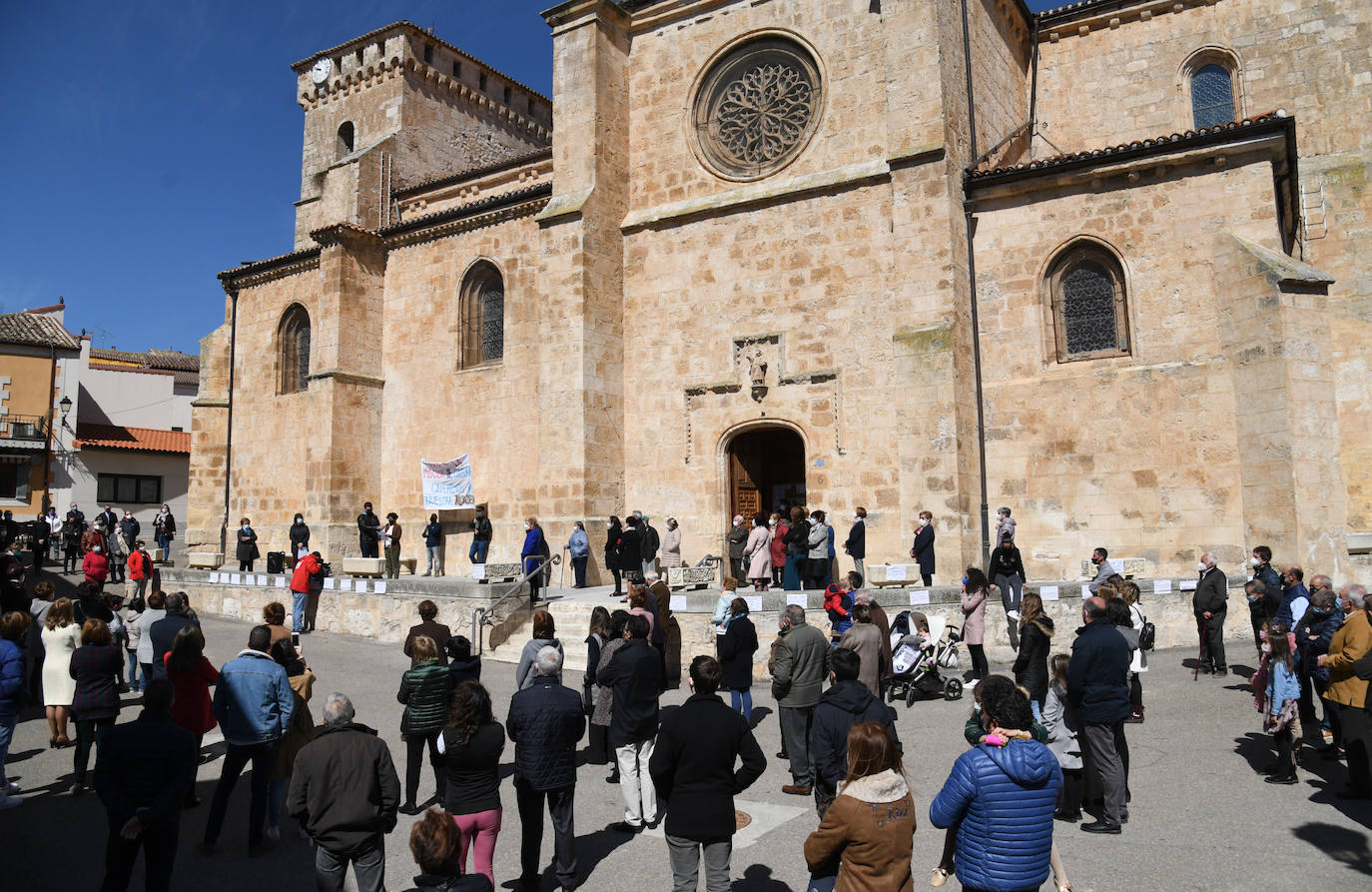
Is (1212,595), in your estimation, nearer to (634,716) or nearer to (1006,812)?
(634,716)

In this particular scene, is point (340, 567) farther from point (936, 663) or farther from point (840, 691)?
point (840, 691)

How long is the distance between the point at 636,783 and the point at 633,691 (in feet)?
2.46

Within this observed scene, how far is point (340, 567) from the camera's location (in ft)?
68.5

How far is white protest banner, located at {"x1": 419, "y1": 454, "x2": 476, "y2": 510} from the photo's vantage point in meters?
20.4

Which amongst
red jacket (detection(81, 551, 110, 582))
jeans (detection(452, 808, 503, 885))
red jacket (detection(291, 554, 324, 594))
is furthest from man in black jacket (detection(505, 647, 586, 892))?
red jacket (detection(81, 551, 110, 582))

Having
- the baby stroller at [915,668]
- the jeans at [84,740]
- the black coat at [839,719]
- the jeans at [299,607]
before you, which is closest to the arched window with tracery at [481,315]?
the jeans at [299,607]

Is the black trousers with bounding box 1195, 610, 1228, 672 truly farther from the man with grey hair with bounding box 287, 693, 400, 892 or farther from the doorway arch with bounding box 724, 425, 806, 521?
the man with grey hair with bounding box 287, 693, 400, 892

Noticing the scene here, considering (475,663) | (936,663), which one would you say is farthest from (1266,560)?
(475,663)

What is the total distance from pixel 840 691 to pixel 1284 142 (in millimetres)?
13426

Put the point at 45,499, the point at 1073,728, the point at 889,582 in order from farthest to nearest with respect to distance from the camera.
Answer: the point at 45,499
the point at 889,582
the point at 1073,728

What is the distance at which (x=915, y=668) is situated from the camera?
10.7 m

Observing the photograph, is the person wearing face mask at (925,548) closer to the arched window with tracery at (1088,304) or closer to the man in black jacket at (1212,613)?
the man in black jacket at (1212,613)

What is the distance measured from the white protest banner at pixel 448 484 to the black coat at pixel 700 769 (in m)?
15.9

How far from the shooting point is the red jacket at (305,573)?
15.6 m
